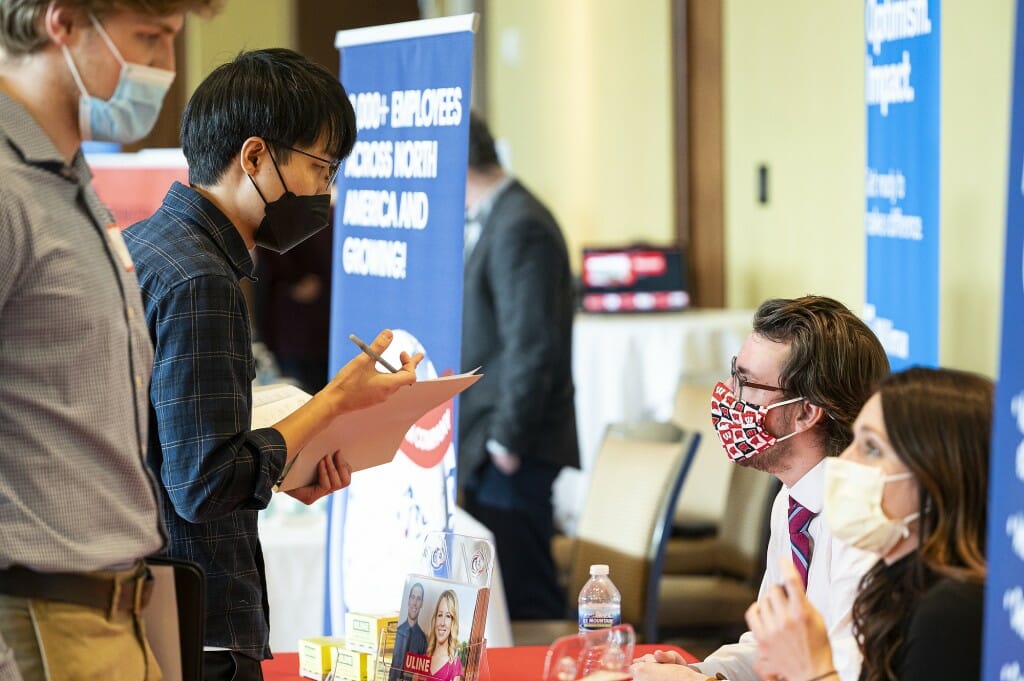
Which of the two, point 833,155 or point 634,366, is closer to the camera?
point 833,155

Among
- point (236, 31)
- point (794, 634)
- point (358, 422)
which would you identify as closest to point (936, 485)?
point (794, 634)

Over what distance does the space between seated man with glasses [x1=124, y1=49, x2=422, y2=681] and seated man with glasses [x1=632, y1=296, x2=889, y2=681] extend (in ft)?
1.93

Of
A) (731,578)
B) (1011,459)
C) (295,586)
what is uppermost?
(1011,459)

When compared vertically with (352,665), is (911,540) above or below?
above

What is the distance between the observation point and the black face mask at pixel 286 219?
210 centimetres

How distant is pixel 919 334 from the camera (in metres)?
3.51

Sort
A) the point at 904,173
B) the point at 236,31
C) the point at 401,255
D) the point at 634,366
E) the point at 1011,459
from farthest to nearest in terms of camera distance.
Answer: the point at 236,31 < the point at 634,366 < the point at 904,173 < the point at 401,255 < the point at 1011,459

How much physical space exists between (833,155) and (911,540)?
4.36 m

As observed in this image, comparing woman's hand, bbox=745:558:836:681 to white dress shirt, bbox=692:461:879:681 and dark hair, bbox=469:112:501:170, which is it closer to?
white dress shirt, bbox=692:461:879:681

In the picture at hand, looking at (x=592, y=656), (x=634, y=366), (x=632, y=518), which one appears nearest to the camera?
(x=592, y=656)

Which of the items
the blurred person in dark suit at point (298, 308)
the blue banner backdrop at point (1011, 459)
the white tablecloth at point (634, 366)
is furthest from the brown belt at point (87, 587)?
the blurred person in dark suit at point (298, 308)

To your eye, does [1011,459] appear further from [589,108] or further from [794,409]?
[589,108]

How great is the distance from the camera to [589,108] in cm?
859

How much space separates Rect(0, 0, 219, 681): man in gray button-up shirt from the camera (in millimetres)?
1550
